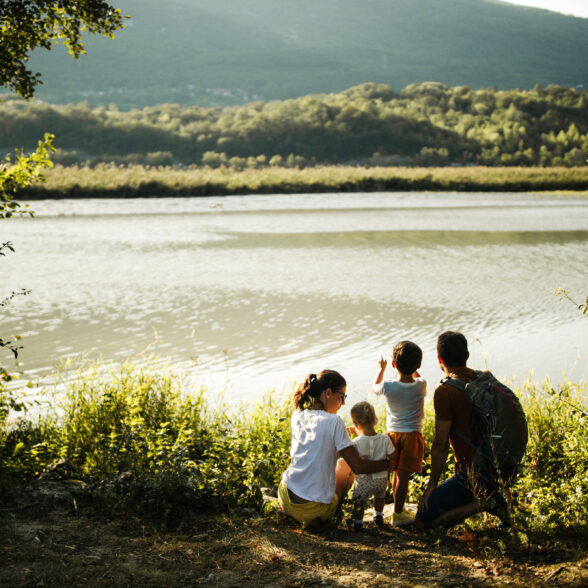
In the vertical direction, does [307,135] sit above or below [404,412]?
above

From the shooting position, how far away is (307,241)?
68.8ft

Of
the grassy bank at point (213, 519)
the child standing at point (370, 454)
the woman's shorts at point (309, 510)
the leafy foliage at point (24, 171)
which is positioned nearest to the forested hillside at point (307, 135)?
the grassy bank at point (213, 519)

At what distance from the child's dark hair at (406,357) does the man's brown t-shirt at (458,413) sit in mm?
349

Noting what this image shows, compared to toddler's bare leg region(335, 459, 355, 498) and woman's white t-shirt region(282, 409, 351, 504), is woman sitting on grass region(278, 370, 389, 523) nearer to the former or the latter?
Answer: woman's white t-shirt region(282, 409, 351, 504)

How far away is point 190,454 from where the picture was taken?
5340 mm

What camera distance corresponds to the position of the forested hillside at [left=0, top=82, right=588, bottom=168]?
82.5 metres

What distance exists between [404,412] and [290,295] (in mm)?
8159

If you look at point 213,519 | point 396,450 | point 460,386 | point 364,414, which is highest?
point 460,386

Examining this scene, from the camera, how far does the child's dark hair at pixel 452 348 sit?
427 cm

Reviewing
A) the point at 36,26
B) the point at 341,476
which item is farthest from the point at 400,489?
the point at 36,26

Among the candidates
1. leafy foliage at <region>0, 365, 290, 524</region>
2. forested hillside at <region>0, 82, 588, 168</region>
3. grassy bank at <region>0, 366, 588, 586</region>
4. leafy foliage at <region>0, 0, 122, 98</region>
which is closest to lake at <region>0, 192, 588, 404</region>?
leafy foliage at <region>0, 365, 290, 524</region>

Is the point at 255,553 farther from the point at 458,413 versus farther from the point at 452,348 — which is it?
the point at 452,348

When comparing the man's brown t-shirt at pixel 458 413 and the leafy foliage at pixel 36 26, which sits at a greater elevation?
the leafy foliage at pixel 36 26

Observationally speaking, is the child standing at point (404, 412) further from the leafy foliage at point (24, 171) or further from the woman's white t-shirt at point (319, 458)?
the leafy foliage at point (24, 171)
